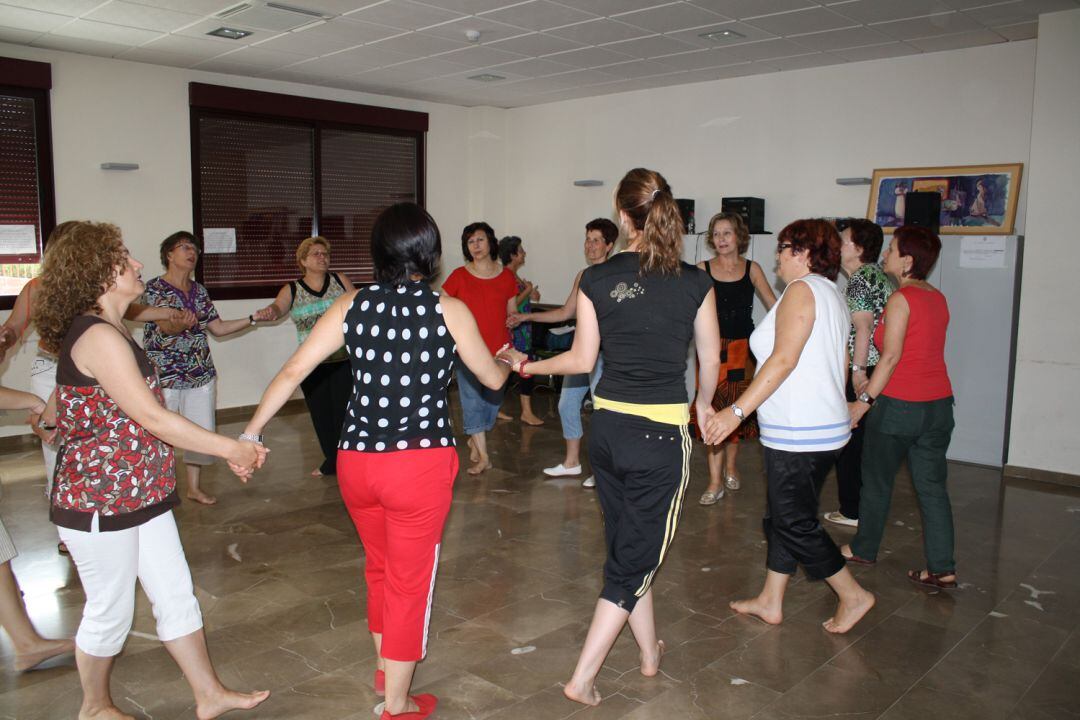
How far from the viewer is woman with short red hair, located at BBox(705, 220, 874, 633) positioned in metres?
2.95

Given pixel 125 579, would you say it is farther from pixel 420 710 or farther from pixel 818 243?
pixel 818 243

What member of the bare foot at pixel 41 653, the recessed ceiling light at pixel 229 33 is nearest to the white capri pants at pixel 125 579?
the bare foot at pixel 41 653

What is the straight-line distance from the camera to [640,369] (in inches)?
102

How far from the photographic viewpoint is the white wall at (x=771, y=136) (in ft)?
21.1

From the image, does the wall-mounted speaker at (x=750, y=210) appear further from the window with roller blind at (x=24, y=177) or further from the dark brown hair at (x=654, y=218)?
the window with roller blind at (x=24, y=177)

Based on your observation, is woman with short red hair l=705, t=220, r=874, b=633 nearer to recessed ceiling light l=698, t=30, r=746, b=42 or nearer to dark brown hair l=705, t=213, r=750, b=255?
dark brown hair l=705, t=213, r=750, b=255

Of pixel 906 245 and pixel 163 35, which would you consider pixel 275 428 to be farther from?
pixel 906 245

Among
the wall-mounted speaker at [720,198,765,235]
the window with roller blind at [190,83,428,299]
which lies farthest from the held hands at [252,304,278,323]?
the wall-mounted speaker at [720,198,765,235]

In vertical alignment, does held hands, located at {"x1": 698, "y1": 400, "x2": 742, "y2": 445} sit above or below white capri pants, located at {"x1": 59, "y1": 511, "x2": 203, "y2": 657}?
above

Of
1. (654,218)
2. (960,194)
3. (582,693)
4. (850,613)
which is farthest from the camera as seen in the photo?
(960,194)

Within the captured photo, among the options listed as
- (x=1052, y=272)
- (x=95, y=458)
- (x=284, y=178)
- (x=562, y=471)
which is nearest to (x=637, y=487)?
(x=95, y=458)

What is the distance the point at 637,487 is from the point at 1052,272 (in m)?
4.44

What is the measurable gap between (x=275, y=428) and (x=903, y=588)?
5.10 meters

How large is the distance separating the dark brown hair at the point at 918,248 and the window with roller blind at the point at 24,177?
6262 millimetres
